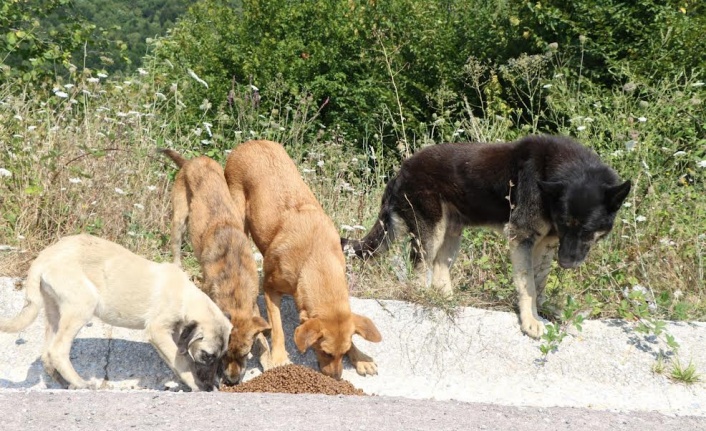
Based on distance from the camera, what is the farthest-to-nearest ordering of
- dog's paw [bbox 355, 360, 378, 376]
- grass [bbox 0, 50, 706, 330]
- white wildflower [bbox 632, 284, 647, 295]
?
grass [bbox 0, 50, 706, 330] < white wildflower [bbox 632, 284, 647, 295] < dog's paw [bbox 355, 360, 378, 376]

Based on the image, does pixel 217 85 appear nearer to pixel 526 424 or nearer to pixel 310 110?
pixel 310 110

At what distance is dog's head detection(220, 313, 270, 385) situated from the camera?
279 inches

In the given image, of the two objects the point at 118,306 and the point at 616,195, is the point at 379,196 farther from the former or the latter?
the point at 118,306

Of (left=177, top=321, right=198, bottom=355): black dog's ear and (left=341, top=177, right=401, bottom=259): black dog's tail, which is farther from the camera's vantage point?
(left=341, top=177, right=401, bottom=259): black dog's tail

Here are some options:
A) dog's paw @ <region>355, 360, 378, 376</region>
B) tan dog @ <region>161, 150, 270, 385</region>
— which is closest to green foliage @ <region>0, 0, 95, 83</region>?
tan dog @ <region>161, 150, 270, 385</region>

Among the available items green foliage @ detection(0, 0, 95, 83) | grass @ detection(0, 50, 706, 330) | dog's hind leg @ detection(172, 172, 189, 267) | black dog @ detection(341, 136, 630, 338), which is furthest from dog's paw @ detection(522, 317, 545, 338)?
green foliage @ detection(0, 0, 95, 83)

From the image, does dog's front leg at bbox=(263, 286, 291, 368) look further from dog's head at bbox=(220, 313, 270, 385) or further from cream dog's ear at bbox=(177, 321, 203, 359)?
cream dog's ear at bbox=(177, 321, 203, 359)

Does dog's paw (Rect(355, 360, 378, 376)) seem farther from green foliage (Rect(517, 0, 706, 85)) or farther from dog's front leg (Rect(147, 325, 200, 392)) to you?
green foliage (Rect(517, 0, 706, 85))

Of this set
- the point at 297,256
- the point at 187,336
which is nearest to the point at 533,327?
the point at 297,256

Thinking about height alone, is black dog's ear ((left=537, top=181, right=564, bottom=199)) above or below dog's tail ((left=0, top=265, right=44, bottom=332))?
above

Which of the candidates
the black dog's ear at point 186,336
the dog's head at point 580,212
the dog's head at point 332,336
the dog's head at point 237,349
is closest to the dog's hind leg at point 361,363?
the dog's head at point 332,336

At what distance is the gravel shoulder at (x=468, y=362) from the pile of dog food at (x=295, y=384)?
1.82 ft

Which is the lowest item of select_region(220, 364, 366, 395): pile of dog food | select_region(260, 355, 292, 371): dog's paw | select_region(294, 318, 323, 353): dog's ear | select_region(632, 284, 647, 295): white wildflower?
select_region(260, 355, 292, 371): dog's paw

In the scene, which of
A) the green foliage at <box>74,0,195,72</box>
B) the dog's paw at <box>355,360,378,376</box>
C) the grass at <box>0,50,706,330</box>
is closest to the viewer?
the dog's paw at <box>355,360,378,376</box>
